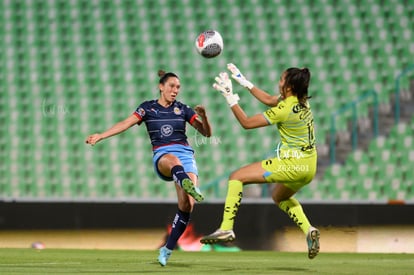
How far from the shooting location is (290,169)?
291 inches

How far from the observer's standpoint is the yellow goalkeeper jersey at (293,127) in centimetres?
741

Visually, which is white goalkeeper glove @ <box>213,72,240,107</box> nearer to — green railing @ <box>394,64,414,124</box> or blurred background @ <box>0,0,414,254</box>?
blurred background @ <box>0,0,414,254</box>

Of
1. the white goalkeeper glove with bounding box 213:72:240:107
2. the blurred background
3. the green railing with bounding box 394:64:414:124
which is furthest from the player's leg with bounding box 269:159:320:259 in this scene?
the green railing with bounding box 394:64:414:124

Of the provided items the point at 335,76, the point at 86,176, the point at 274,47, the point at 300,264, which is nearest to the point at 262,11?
the point at 274,47

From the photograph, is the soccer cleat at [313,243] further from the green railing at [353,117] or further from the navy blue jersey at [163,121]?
the green railing at [353,117]

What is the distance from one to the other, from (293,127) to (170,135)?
1.49 meters

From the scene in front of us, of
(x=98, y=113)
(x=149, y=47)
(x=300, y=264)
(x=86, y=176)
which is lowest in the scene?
(x=300, y=264)

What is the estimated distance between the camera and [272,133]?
Result: 1370 cm

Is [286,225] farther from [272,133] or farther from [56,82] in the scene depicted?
[56,82]

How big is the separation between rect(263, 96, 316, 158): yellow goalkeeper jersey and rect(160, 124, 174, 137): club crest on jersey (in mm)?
1369

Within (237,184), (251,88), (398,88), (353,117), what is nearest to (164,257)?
(237,184)

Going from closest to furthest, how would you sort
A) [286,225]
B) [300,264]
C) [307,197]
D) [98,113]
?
[300,264], [286,225], [307,197], [98,113]

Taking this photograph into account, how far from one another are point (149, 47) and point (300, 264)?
657cm

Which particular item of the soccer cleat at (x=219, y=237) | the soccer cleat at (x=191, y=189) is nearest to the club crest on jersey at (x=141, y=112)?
the soccer cleat at (x=191, y=189)
